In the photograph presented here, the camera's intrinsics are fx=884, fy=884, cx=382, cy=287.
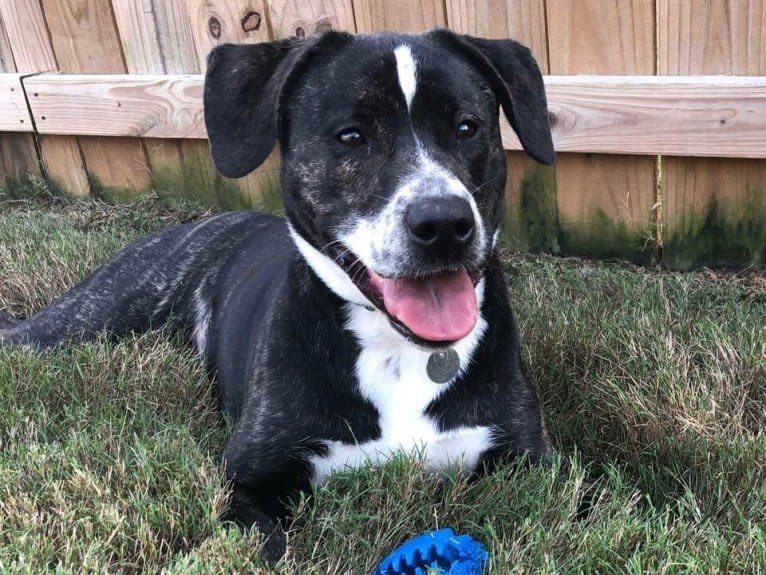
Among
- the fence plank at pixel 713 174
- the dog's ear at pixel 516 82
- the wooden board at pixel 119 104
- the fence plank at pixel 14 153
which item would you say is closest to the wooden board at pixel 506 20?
the fence plank at pixel 713 174

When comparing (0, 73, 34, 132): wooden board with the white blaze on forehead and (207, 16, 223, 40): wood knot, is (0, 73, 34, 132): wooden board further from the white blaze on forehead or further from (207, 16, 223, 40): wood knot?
the white blaze on forehead

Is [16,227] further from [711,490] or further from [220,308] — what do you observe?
[711,490]

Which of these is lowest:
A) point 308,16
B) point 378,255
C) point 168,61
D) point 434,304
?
point 434,304

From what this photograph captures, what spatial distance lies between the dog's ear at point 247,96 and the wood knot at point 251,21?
7.23 ft

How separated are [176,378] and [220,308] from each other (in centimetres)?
45

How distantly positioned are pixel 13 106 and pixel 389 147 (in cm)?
419

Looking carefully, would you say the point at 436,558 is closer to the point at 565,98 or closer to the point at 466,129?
the point at 466,129

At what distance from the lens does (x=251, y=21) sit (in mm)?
4762

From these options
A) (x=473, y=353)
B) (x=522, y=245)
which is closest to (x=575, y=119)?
(x=522, y=245)

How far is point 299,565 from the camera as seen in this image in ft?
7.24

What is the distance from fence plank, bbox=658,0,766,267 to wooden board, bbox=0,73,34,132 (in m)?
3.99

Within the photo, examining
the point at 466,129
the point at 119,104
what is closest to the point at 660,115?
the point at 466,129

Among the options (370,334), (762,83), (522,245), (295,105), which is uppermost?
(295,105)

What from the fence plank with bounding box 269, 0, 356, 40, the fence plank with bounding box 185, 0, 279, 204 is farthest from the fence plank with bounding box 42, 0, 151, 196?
the fence plank with bounding box 269, 0, 356, 40
